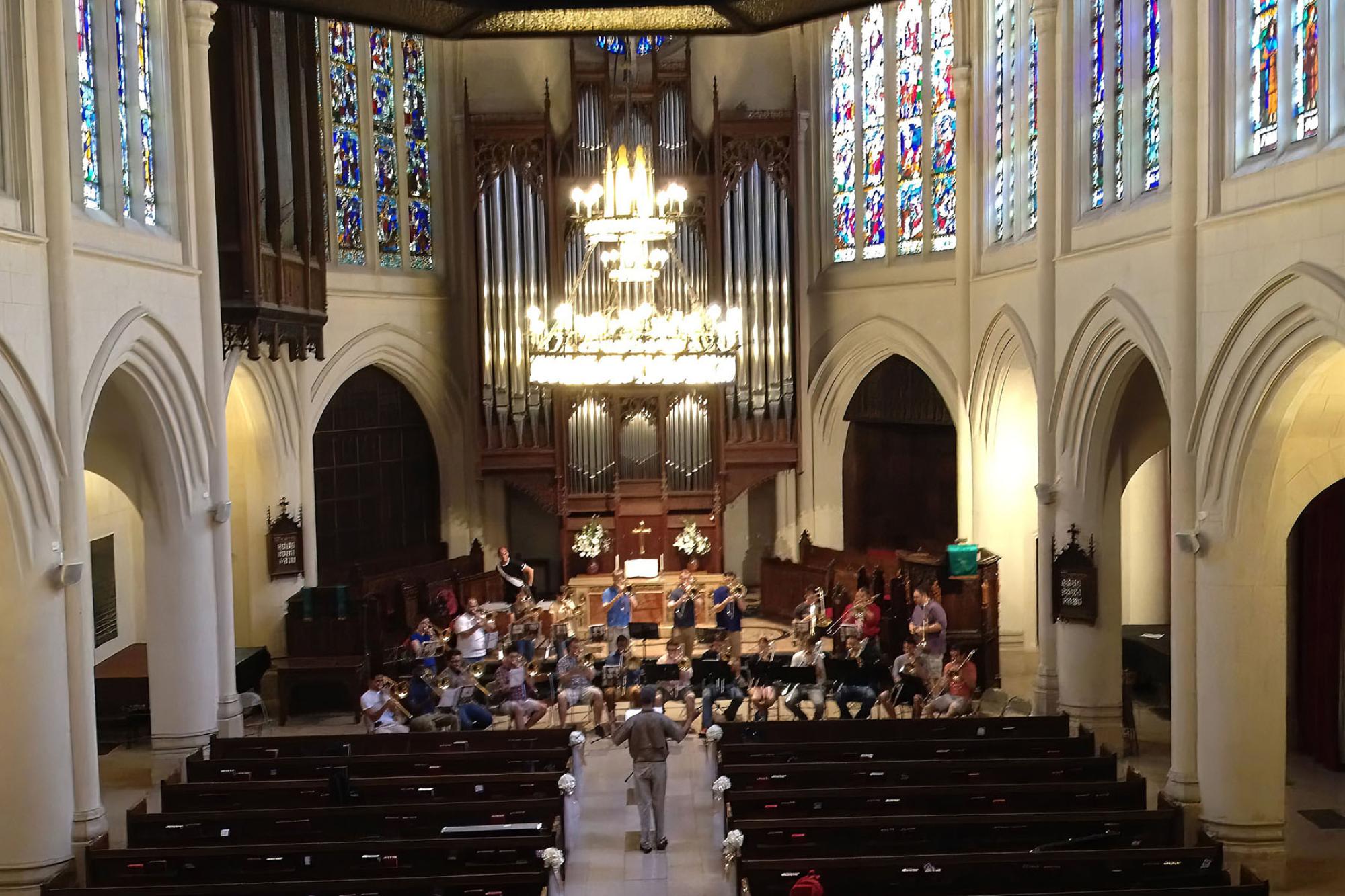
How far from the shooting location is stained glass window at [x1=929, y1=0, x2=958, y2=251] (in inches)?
808

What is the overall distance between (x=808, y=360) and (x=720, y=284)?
212 cm

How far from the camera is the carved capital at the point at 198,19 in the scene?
14867 millimetres

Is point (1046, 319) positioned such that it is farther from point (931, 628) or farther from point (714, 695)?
point (714, 695)

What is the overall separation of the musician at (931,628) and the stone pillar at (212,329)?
821cm

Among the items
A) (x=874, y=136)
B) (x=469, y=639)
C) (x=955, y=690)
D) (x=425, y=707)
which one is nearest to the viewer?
(x=955, y=690)

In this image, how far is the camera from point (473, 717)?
603 inches

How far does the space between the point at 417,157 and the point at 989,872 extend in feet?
55.2

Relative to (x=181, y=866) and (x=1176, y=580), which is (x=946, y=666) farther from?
(x=181, y=866)

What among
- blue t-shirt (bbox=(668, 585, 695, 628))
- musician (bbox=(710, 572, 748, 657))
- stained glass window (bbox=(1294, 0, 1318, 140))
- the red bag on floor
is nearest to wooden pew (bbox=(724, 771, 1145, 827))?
the red bag on floor

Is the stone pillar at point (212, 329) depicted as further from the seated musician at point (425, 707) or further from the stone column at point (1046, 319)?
the stone column at point (1046, 319)

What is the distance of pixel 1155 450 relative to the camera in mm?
15758

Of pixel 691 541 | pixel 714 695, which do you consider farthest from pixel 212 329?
pixel 691 541

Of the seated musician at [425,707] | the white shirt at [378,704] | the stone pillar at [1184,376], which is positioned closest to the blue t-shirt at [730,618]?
the seated musician at [425,707]

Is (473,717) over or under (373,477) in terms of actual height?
under
